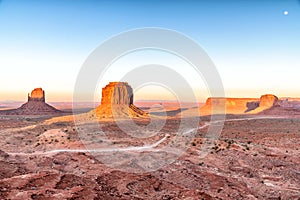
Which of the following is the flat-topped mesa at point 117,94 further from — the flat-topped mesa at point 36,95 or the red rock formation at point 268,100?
the red rock formation at point 268,100

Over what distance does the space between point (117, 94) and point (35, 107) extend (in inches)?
2349

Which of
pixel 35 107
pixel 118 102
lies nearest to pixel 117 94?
pixel 118 102

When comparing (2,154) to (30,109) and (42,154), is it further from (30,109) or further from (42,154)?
(30,109)

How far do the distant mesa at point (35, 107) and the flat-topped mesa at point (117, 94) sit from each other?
150 feet

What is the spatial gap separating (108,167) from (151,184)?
6019 millimetres

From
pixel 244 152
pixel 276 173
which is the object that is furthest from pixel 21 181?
pixel 244 152

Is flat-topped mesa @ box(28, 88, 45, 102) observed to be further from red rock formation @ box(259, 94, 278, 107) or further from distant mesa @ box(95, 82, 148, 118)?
red rock formation @ box(259, 94, 278, 107)

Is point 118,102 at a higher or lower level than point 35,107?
higher

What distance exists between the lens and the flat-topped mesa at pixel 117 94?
85.2 metres

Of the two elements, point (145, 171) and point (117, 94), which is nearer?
point (145, 171)

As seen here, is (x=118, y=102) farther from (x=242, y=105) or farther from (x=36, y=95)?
(x=242, y=105)

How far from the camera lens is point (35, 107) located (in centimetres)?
12162

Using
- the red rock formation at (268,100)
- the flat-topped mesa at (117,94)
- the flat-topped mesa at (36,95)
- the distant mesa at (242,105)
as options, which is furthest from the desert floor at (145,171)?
the red rock formation at (268,100)

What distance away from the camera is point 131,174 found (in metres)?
21.7
